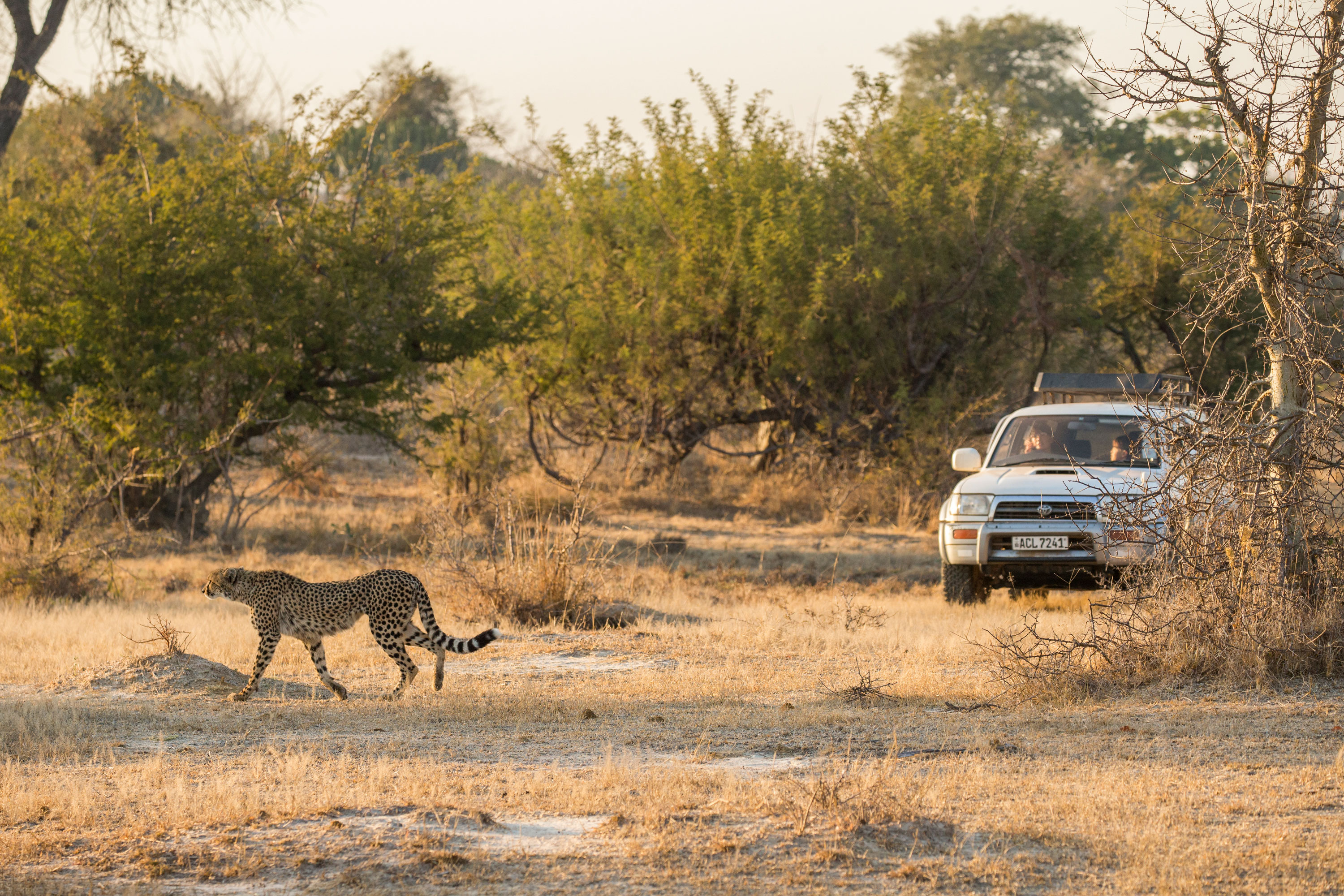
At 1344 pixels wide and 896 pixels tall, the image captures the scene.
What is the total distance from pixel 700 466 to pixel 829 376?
417 centimetres

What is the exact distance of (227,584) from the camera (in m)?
8.59

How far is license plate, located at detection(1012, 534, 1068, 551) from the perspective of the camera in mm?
10875

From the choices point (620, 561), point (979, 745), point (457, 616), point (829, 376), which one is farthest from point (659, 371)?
point (979, 745)

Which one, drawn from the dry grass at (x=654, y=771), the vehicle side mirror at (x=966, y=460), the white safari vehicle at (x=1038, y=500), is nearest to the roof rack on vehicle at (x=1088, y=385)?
the white safari vehicle at (x=1038, y=500)

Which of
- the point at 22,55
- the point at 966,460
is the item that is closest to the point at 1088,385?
the point at 966,460

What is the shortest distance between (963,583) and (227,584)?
20.7ft

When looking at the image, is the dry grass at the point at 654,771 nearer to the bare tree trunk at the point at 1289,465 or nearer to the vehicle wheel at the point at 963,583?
→ the vehicle wheel at the point at 963,583

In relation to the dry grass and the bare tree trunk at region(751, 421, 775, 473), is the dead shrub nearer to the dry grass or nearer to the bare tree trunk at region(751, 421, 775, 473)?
the dry grass

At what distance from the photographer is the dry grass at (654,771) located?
4.76 m

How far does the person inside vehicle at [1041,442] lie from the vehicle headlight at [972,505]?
3.69ft

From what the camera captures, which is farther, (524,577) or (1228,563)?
(524,577)

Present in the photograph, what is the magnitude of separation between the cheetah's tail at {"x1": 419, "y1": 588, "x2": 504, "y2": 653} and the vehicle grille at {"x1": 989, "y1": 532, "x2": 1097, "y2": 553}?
14.9ft

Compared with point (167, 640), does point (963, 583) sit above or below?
above

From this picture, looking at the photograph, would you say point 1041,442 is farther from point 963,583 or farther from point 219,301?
point 219,301
